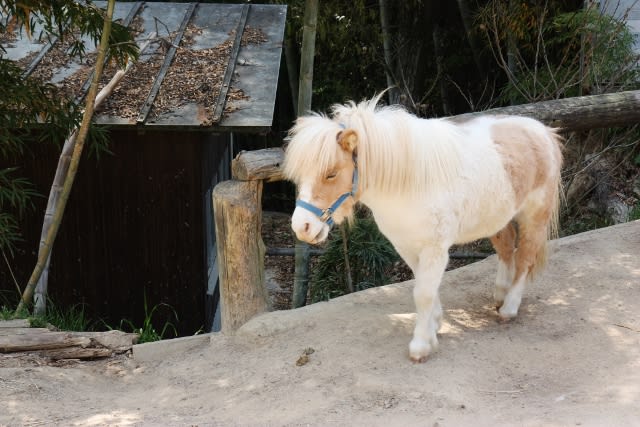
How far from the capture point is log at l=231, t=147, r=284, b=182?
4.23m

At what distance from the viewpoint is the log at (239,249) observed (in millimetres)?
4277

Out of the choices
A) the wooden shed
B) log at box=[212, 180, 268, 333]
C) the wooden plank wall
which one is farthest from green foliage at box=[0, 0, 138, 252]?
log at box=[212, 180, 268, 333]

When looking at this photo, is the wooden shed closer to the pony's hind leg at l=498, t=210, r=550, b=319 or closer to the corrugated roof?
the corrugated roof

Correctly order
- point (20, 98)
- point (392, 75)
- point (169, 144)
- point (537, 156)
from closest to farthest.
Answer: point (537, 156), point (20, 98), point (169, 144), point (392, 75)

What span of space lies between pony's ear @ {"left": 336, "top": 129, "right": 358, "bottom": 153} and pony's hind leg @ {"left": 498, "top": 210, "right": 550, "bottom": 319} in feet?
4.83

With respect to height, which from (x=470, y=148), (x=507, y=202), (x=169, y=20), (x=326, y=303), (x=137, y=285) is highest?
(x=169, y=20)

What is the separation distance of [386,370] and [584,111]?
2.59 meters

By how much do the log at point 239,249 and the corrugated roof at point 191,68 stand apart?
154 centimetres

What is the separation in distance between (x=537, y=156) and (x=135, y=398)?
271 centimetres

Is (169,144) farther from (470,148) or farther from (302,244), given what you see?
(470,148)

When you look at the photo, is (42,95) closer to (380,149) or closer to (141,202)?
(141,202)

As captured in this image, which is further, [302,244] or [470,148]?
[302,244]

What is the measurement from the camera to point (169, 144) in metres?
6.41

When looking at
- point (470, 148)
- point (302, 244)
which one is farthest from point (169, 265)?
point (470, 148)
